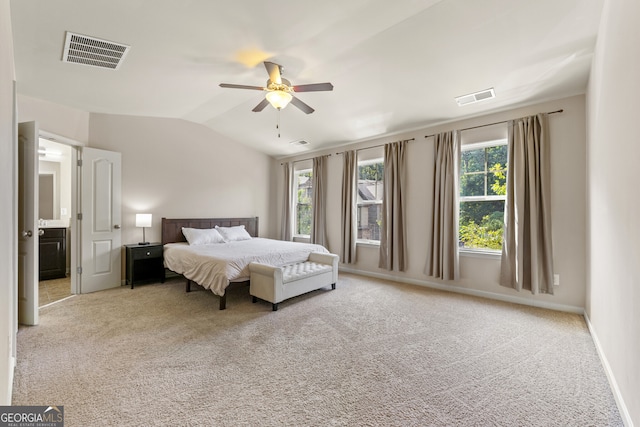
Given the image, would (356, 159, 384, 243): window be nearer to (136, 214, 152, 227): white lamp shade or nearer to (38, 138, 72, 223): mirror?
(136, 214, 152, 227): white lamp shade

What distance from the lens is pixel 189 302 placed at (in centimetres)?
377

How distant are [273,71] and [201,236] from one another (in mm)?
3312

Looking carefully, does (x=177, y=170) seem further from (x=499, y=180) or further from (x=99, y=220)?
(x=499, y=180)

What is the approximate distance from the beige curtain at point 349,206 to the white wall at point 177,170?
2.25 metres

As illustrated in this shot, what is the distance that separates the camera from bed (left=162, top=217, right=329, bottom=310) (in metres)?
3.49

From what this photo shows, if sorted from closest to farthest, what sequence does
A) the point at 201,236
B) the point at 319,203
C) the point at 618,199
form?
the point at 618,199
the point at 201,236
the point at 319,203

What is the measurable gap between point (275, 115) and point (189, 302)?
3.26 meters

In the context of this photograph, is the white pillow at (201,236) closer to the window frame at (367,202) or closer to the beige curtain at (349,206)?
the beige curtain at (349,206)

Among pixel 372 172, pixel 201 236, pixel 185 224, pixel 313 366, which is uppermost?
pixel 372 172

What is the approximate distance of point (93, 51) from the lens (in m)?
2.75

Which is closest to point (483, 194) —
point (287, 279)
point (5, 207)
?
point (287, 279)

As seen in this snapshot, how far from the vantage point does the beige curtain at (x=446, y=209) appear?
420 cm

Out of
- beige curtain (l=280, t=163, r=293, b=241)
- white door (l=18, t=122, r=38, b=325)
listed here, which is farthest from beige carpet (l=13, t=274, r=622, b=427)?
beige curtain (l=280, t=163, r=293, b=241)

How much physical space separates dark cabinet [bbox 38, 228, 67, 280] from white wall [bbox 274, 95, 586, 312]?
5994 millimetres
